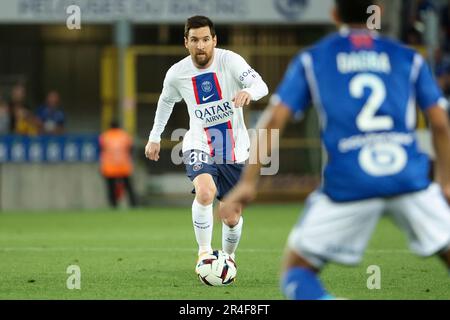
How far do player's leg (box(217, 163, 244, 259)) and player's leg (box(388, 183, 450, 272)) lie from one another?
4.03 meters

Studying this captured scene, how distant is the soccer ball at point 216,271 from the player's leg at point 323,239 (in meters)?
3.25

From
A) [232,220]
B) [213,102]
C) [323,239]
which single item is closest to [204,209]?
[232,220]

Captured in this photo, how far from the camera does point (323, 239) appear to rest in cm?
573

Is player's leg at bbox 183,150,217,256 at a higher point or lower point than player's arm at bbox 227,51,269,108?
lower

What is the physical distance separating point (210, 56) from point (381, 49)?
4.17 meters

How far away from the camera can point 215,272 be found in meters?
9.11

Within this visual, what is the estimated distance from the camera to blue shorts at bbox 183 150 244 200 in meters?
9.70

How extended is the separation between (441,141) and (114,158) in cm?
1661

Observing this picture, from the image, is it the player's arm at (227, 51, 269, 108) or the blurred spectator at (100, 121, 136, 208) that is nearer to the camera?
the player's arm at (227, 51, 269, 108)

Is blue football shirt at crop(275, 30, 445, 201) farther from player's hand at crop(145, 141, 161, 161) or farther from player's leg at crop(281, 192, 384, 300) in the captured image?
player's hand at crop(145, 141, 161, 161)

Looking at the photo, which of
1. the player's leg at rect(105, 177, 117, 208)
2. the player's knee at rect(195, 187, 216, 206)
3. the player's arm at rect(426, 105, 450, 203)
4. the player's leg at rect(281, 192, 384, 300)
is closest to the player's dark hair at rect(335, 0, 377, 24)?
the player's arm at rect(426, 105, 450, 203)

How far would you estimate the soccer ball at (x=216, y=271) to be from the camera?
9094 mm

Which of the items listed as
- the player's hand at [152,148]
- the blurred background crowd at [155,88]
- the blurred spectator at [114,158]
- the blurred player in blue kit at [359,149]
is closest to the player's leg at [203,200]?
the player's hand at [152,148]
